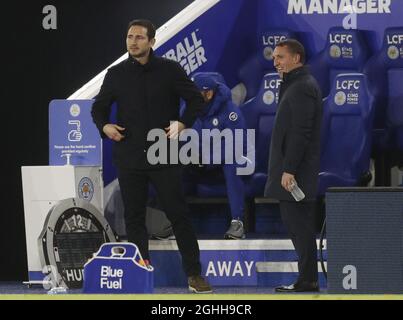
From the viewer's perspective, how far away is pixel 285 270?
819 cm

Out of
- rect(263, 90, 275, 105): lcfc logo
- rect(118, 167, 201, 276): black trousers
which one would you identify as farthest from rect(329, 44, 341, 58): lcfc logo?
rect(118, 167, 201, 276): black trousers

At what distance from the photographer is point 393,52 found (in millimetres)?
8852

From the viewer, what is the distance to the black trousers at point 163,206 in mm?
7680

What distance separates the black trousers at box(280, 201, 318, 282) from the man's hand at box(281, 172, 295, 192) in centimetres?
14

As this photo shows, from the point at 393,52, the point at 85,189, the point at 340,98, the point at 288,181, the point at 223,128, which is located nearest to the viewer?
the point at 288,181

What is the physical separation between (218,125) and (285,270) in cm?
98

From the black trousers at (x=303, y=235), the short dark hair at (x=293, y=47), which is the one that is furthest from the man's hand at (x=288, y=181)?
the short dark hair at (x=293, y=47)

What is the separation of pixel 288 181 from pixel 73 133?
1.42 meters

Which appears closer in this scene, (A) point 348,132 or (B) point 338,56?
(A) point 348,132

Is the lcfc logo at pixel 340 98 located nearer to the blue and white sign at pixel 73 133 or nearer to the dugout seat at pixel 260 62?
the dugout seat at pixel 260 62

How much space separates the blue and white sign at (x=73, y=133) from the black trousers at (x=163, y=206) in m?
0.51

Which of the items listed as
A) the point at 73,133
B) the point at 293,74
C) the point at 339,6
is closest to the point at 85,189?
the point at 73,133

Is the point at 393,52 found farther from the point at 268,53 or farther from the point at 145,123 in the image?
the point at 145,123
